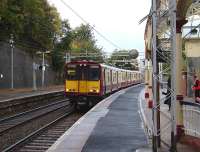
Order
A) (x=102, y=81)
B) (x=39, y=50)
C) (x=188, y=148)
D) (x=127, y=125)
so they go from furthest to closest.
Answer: (x=39, y=50) < (x=102, y=81) < (x=127, y=125) < (x=188, y=148)

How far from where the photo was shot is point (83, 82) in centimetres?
3288

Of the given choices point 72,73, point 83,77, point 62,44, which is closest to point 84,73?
point 83,77

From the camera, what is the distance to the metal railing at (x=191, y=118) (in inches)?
511

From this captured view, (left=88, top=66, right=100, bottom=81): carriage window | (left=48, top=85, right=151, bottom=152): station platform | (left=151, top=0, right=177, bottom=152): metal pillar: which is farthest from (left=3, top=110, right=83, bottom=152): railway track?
(left=88, top=66, right=100, bottom=81): carriage window

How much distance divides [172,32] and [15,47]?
5957 cm

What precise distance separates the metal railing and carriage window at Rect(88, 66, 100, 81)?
18716 mm

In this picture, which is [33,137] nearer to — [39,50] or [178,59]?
[178,59]

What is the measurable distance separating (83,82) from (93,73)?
0.80m

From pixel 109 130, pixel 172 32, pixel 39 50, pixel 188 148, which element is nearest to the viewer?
pixel 172 32

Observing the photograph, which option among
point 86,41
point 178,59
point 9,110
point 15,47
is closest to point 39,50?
point 15,47

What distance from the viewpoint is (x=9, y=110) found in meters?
34.3

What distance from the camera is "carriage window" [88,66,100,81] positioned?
108 ft

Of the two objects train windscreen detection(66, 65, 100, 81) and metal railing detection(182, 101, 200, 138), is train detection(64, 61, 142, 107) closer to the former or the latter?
train windscreen detection(66, 65, 100, 81)

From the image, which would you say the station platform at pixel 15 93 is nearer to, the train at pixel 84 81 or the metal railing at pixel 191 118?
the train at pixel 84 81
